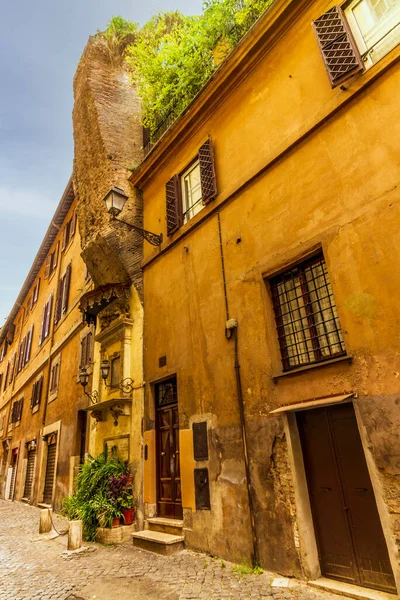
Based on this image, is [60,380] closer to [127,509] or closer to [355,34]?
[127,509]

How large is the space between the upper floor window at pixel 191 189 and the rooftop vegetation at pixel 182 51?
2077 millimetres

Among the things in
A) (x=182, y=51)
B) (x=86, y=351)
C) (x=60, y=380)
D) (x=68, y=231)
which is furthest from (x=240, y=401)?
(x=68, y=231)

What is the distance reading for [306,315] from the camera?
5199 millimetres

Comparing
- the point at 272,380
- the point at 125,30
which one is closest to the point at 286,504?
the point at 272,380

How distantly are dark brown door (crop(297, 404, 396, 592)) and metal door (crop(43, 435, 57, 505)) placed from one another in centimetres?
1084

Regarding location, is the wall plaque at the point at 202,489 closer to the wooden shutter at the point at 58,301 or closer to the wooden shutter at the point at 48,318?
the wooden shutter at the point at 58,301

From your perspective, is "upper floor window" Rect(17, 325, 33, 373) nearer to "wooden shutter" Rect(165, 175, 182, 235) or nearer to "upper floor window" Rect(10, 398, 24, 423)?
"upper floor window" Rect(10, 398, 24, 423)

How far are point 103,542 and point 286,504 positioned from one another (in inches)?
164

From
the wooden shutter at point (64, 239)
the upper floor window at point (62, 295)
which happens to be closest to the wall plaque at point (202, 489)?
Result: the upper floor window at point (62, 295)

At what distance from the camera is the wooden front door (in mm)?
7046

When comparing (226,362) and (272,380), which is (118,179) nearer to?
(226,362)

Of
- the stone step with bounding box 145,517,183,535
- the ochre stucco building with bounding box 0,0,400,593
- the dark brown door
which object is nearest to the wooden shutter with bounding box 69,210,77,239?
the ochre stucco building with bounding box 0,0,400,593

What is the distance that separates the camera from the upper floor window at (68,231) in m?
15.5

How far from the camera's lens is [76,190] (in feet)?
38.4
